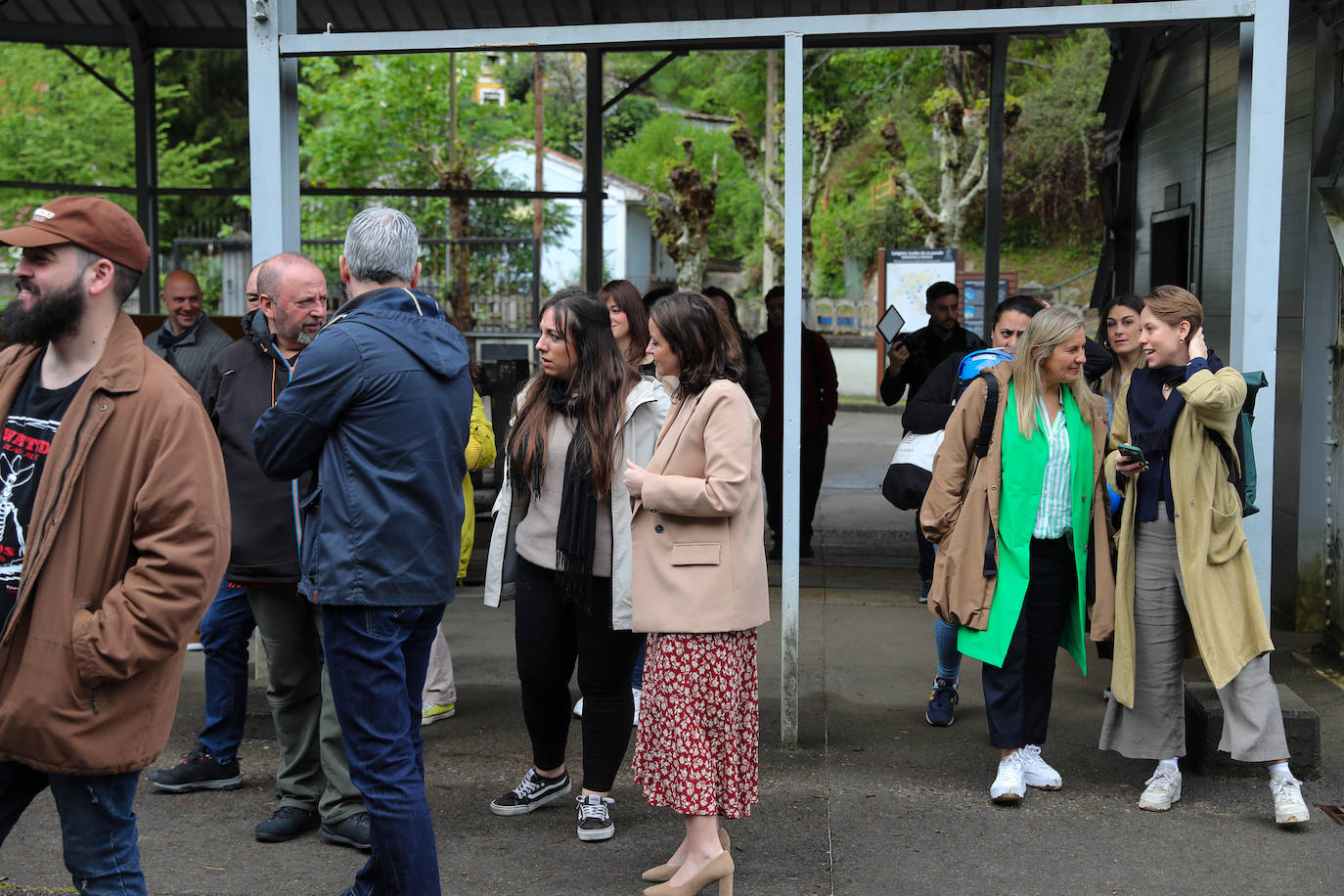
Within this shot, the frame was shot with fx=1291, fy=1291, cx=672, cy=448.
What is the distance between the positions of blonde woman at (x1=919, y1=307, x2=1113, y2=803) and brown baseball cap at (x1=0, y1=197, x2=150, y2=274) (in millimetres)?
2980

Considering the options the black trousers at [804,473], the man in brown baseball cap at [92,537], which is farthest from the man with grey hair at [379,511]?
the black trousers at [804,473]

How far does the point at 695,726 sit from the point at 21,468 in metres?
2.01

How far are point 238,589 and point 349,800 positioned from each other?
88cm

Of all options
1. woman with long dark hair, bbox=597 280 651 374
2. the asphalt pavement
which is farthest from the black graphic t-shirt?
woman with long dark hair, bbox=597 280 651 374

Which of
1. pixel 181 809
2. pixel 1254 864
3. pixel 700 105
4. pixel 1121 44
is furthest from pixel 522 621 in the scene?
pixel 700 105

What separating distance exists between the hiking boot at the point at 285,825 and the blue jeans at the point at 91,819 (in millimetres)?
1517

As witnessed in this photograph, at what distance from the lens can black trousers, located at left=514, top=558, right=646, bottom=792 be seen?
434cm

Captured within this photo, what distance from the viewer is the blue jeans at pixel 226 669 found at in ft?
15.3

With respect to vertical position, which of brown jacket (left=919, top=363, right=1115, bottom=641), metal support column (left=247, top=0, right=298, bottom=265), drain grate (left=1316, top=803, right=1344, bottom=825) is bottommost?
drain grate (left=1316, top=803, right=1344, bottom=825)

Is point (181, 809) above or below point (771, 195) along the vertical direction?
below

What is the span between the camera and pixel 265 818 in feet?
14.8

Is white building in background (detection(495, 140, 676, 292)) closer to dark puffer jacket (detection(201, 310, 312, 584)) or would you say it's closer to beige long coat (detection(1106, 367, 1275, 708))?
dark puffer jacket (detection(201, 310, 312, 584))

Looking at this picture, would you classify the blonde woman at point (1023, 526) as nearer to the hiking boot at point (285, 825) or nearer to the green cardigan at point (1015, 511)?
the green cardigan at point (1015, 511)

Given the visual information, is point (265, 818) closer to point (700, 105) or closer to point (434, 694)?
point (434, 694)
